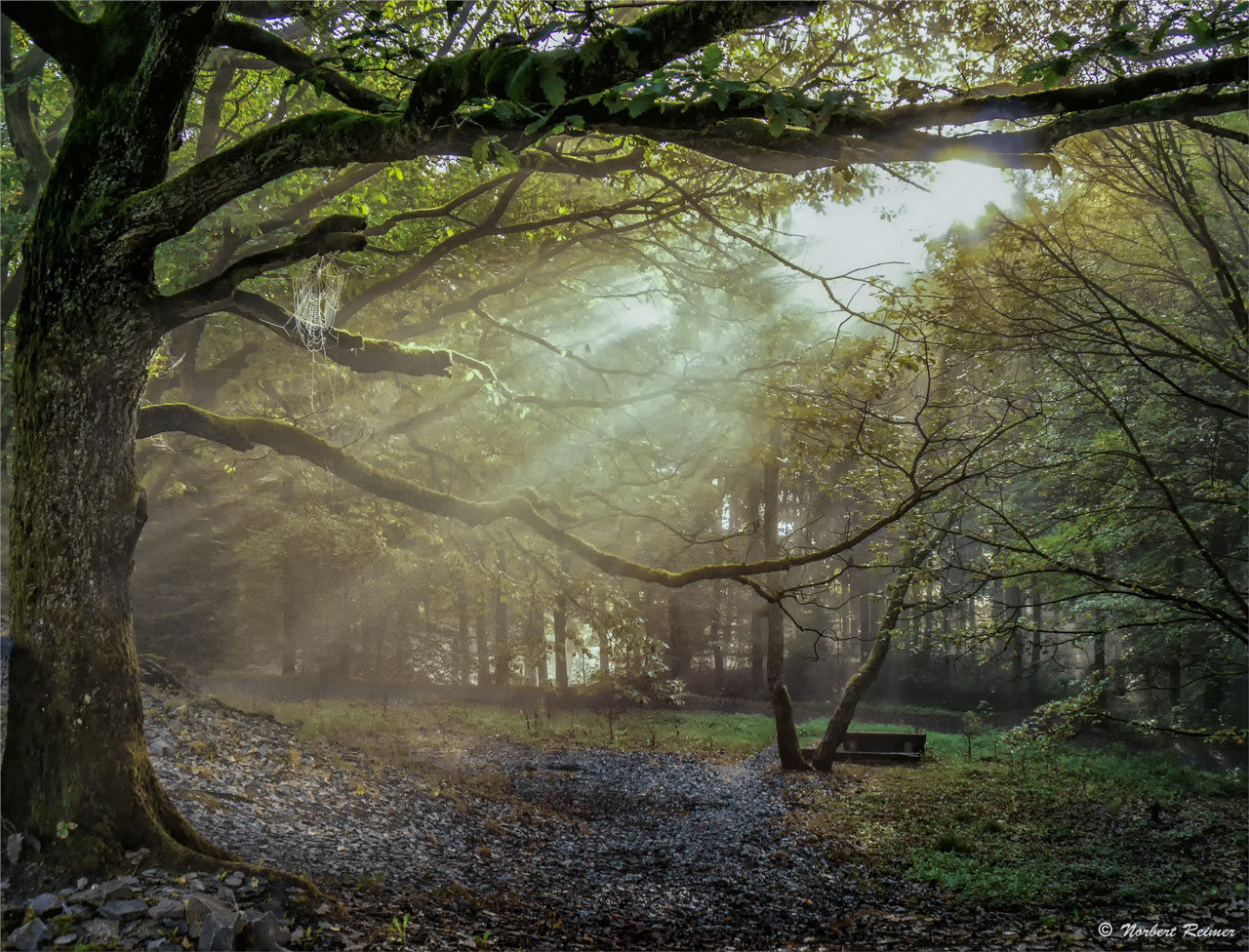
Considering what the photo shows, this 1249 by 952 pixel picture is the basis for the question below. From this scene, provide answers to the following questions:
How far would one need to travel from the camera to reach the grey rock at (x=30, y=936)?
Answer: 414cm

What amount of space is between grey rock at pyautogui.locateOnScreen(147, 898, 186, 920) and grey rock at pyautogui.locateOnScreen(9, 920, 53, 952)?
19.8 inches

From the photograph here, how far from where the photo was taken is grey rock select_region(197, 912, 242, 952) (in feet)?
14.1

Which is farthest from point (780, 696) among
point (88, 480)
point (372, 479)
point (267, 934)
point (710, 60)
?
point (710, 60)

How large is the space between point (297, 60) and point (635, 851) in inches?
381

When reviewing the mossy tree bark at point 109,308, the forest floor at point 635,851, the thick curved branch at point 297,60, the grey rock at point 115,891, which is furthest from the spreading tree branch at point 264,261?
the forest floor at point 635,851

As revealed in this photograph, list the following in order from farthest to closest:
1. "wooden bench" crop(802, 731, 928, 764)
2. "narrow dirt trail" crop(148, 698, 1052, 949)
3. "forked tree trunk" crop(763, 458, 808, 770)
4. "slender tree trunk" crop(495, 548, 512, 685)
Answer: "slender tree trunk" crop(495, 548, 512, 685) → "wooden bench" crop(802, 731, 928, 764) → "forked tree trunk" crop(763, 458, 808, 770) → "narrow dirt trail" crop(148, 698, 1052, 949)

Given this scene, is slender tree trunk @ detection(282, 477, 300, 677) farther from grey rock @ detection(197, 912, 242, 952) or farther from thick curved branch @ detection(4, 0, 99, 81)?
grey rock @ detection(197, 912, 242, 952)

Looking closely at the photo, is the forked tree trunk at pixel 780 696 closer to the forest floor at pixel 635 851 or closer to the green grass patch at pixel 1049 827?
the forest floor at pixel 635 851

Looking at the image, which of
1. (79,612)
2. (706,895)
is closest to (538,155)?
(79,612)

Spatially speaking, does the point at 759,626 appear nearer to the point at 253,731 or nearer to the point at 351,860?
the point at 253,731

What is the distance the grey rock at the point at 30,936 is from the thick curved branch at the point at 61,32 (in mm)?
5817

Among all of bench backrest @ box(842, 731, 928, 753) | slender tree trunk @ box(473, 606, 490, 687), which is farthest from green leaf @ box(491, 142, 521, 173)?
slender tree trunk @ box(473, 606, 490, 687)

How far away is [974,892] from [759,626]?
26602 millimetres

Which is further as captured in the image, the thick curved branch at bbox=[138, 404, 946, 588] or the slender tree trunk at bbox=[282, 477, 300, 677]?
the slender tree trunk at bbox=[282, 477, 300, 677]
